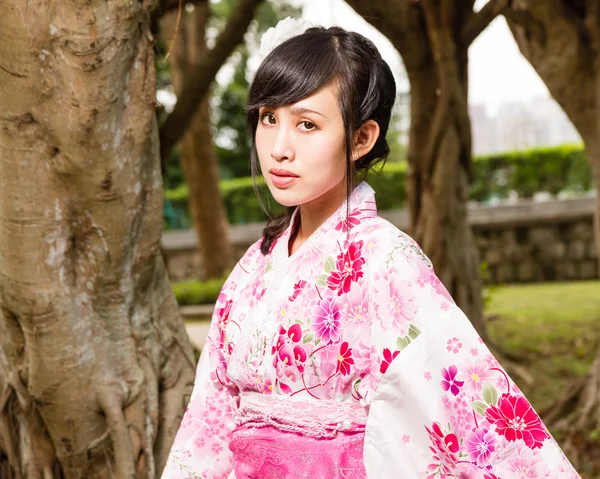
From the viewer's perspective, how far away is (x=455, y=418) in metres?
1.59

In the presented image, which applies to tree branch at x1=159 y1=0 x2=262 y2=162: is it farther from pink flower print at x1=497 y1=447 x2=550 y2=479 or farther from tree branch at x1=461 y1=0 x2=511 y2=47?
pink flower print at x1=497 y1=447 x2=550 y2=479

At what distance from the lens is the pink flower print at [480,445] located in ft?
5.16

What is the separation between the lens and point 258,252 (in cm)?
205

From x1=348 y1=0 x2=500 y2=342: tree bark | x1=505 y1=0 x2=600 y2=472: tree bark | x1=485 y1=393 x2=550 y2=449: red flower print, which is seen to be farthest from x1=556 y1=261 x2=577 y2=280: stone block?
x1=485 y1=393 x2=550 y2=449: red flower print

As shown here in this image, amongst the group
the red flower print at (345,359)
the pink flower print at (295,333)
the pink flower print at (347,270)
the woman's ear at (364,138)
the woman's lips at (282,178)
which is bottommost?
the red flower print at (345,359)

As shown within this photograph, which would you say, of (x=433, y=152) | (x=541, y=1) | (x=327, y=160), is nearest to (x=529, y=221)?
(x=433, y=152)

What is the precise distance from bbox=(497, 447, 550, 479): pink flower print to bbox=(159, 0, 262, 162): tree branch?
2986 millimetres

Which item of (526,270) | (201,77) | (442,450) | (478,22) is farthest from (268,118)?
(526,270)

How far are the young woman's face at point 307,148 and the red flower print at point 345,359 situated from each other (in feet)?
1.11

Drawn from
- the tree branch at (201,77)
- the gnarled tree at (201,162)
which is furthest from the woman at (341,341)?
the gnarled tree at (201,162)

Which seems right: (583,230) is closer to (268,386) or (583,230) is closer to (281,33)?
(281,33)

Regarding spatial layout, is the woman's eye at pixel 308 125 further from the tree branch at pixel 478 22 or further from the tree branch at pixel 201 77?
the tree branch at pixel 478 22

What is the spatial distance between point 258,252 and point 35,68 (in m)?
0.84

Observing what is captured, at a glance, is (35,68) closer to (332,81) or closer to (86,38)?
(86,38)
